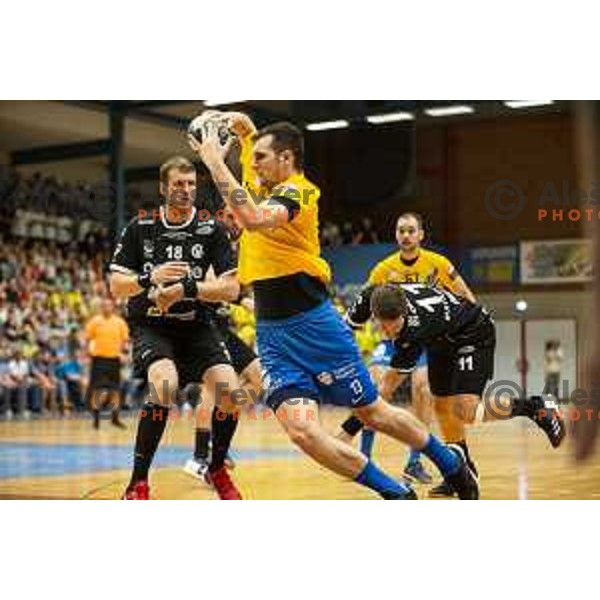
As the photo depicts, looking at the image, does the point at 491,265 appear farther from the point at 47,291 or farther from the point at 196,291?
the point at 196,291

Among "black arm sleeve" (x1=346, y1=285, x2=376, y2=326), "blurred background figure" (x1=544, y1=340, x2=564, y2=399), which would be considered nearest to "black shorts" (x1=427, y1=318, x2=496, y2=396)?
"black arm sleeve" (x1=346, y1=285, x2=376, y2=326)

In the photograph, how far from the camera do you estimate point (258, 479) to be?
22.1 ft

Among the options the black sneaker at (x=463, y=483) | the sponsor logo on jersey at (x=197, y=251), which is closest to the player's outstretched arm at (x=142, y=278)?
the sponsor logo on jersey at (x=197, y=251)

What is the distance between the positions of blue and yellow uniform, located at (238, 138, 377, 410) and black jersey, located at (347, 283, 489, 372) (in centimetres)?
81

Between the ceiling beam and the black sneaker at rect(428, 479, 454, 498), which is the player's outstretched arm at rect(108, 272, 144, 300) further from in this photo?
the ceiling beam

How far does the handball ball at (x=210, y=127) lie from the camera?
13.5 ft

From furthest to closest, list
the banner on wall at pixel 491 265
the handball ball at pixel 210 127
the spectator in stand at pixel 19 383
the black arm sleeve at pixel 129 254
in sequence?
the banner on wall at pixel 491 265 < the spectator in stand at pixel 19 383 < the black arm sleeve at pixel 129 254 < the handball ball at pixel 210 127

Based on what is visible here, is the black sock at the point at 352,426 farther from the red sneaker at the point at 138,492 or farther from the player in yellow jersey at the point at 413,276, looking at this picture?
the red sneaker at the point at 138,492

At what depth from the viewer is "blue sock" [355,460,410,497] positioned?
14.5 ft

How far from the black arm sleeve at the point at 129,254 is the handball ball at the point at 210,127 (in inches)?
49.6

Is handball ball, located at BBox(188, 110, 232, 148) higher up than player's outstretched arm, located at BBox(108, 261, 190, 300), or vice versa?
handball ball, located at BBox(188, 110, 232, 148)

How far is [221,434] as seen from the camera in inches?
224

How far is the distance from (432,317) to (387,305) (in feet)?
1.45

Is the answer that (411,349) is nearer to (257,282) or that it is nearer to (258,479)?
(258,479)
